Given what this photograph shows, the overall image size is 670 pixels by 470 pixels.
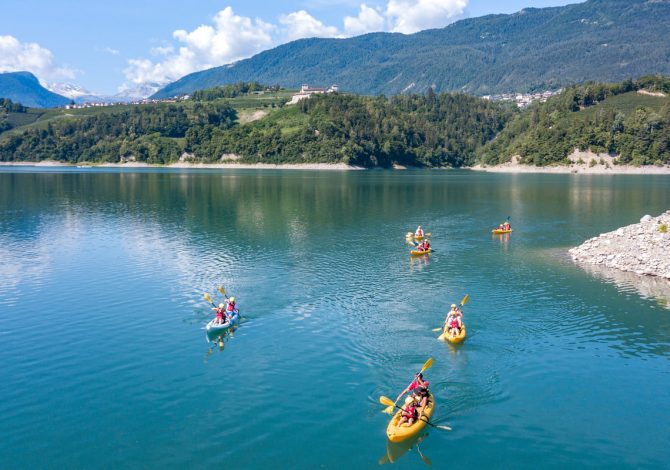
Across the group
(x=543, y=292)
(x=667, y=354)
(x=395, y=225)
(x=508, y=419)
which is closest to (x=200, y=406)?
(x=508, y=419)

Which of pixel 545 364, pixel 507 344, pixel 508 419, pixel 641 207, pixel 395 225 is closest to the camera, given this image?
pixel 508 419

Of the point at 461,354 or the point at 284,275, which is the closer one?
the point at 461,354

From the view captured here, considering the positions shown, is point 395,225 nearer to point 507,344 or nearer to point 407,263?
point 407,263

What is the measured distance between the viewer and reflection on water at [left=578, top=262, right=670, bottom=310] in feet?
159

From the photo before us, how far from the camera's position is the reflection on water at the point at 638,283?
48.5m

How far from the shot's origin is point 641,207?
112 metres

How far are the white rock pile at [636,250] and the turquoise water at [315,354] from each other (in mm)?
3830

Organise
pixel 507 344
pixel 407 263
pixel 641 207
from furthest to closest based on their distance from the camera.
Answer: pixel 641 207 → pixel 407 263 → pixel 507 344

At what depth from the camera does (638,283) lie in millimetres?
52781

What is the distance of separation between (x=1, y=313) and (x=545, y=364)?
43.6 metres

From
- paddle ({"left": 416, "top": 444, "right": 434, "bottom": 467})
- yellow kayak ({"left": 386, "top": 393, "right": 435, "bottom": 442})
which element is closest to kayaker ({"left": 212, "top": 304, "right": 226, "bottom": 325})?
yellow kayak ({"left": 386, "top": 393, "right": 435, "bottom": 442})

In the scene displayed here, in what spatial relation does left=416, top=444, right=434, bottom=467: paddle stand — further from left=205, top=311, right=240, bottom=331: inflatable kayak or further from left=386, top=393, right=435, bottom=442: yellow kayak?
left=205, top=311, right=240, bottom=331: inflatable kayak

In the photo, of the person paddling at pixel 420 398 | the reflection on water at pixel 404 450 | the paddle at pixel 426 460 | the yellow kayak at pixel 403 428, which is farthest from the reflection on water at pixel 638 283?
the paddle at pixel 426 460

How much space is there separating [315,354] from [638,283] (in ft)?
120
